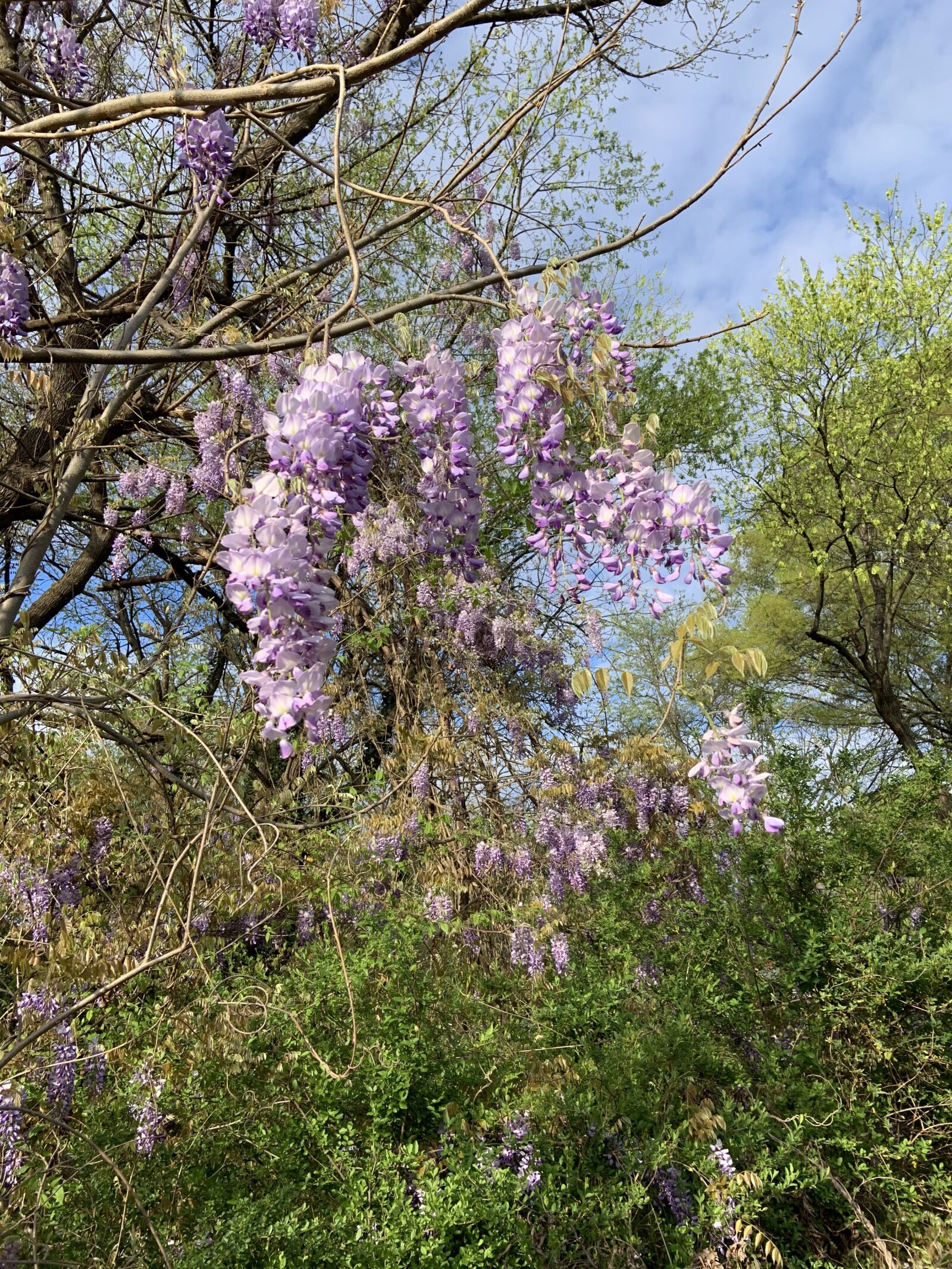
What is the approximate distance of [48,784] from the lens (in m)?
2.65

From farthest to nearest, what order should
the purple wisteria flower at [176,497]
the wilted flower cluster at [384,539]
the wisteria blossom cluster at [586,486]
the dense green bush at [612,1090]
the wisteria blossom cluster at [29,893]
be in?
the wilted flower cluster at [384,539] → the purple wisteria flower at [176,497] → the wisteria blossom cluster at [29,893] → the dense green bush at [612,1090] → the wisteria blossom cluster at [586,486]

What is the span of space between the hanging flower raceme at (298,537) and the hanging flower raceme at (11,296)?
1.72m

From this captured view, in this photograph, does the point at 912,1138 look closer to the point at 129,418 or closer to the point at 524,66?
the point at 129,418

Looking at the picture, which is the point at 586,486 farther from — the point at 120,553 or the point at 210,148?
the point at 120,553

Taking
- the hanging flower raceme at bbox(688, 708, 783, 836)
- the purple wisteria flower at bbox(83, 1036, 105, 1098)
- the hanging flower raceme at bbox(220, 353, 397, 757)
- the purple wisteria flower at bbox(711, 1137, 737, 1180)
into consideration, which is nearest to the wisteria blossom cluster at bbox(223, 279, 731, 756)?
the hanging flower raceme at bbox(220, 353, 397, 757)

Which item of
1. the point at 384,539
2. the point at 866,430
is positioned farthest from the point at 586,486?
the point at 866,430

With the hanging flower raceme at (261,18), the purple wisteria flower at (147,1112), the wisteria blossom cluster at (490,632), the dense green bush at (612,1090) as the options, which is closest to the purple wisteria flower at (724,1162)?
the dense green bush at (612,1090)

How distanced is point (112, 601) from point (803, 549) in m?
10.3

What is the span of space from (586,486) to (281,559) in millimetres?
585

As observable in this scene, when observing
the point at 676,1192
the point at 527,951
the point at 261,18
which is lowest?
the point at 676,1192

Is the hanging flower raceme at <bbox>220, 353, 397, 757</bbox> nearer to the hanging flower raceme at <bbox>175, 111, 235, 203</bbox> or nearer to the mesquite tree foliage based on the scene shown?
the mesquite tree foliage

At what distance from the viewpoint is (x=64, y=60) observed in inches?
152

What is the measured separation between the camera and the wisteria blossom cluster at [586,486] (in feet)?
4.44

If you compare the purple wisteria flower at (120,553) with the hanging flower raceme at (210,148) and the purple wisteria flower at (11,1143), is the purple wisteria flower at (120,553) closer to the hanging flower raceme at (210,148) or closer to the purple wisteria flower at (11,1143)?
the hanging flower raceme at (210,148)
